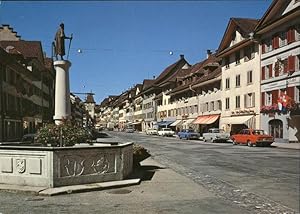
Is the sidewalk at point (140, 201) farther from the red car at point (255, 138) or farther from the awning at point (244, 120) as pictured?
the awning at point (244, 120)

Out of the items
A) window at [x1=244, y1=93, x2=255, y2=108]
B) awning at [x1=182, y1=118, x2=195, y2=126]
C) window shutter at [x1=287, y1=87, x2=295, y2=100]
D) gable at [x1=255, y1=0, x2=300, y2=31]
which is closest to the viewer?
window shutter at [x1=287, y1=87, x2=295, y2=100]

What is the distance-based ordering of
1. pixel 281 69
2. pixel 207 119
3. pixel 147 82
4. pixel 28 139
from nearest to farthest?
pixel 28 139, pixel 281 69, pixel 207 119, pixel 147 82

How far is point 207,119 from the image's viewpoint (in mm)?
58688

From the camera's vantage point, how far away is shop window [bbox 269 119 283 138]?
133 feet

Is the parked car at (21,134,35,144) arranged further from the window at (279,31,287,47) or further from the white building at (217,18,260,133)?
the white building at (217,18,260,133)

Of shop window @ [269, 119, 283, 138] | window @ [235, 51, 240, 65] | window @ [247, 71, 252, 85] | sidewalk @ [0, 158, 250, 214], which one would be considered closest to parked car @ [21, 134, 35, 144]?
sidewalk @ [0, 158, 250, 214]

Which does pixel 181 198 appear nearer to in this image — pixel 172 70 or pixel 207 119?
pixel 207 119

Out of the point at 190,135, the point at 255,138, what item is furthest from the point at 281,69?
the point at 190,135

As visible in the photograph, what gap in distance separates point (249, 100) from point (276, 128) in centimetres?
659

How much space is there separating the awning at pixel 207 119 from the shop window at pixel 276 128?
45.2 ft

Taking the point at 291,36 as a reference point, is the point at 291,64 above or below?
below

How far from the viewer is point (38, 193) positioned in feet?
32.6

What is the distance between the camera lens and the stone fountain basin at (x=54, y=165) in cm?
1061

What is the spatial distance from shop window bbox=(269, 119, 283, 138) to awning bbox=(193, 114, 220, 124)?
13.8 m
